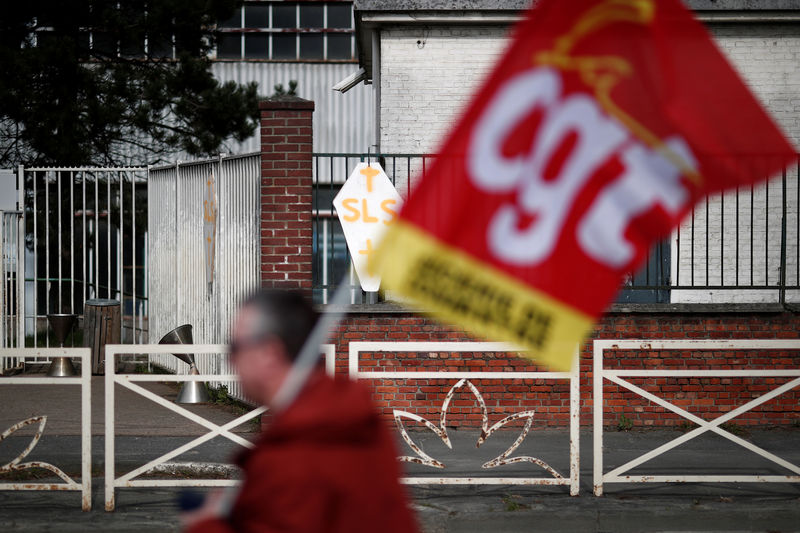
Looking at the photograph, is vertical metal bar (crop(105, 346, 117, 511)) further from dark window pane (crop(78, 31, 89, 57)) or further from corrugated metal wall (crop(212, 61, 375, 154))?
corrugated metal wall (crop(212, 61, 375, 154))

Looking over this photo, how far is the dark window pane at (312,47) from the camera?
2781cm

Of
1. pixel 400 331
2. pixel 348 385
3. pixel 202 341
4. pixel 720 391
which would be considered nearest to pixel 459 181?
pixel 348 385

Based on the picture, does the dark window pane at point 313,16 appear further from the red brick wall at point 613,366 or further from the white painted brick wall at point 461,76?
the red brick wall at point 613,366

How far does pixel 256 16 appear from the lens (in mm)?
28094

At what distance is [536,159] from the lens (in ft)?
8.60

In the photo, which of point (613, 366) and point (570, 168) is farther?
point (613, 366)

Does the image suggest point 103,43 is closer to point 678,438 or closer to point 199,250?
point 199,250

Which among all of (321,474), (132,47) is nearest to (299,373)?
(321,474)

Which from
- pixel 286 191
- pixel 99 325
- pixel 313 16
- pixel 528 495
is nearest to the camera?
pixel 528 495

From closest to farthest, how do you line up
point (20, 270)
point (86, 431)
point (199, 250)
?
point (86, 431), point (199, 250), point (20, 270)

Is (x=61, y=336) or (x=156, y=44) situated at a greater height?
(x=156, y=44)

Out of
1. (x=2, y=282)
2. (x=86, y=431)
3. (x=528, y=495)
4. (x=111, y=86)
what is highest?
(x=111, y=86)

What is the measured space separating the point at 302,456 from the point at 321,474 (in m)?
0.05

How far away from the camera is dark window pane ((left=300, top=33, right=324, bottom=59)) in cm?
2781
